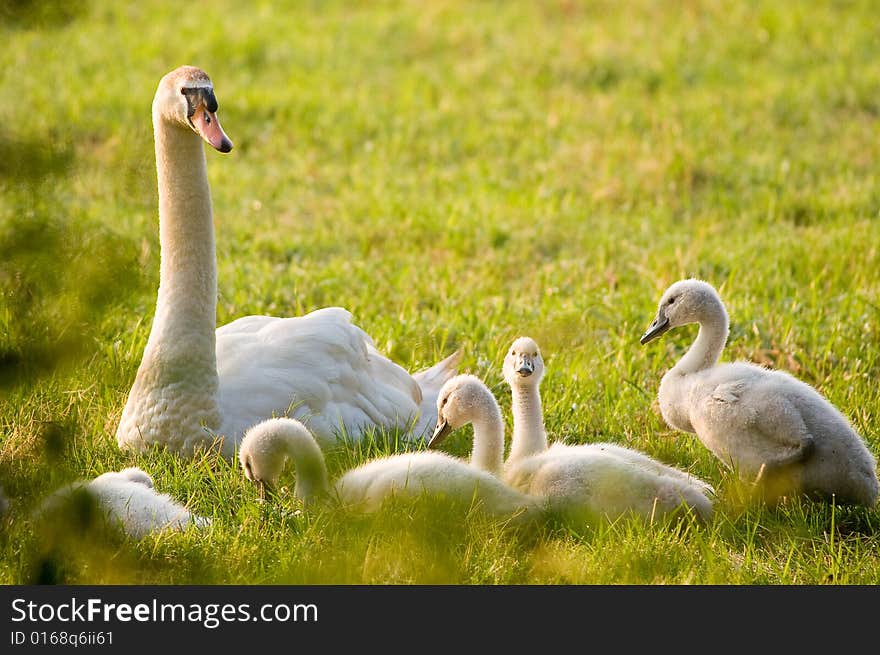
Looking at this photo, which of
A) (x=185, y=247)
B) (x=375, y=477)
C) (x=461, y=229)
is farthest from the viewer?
(x=461, y=229)

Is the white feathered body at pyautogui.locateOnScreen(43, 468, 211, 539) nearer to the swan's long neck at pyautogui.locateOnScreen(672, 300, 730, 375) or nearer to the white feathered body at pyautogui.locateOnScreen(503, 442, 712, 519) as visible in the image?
the white feathered body at pyautogui.locateOnScreen(503, 442, 712, 519)

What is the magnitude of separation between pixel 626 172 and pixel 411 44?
4173 millimetres

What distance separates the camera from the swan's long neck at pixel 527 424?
4.84 metres

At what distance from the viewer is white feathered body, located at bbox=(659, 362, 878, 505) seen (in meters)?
4.61

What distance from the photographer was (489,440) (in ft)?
15.5

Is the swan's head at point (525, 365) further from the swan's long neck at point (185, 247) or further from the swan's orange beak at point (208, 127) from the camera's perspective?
the swan's orange beak at point (208, 127)

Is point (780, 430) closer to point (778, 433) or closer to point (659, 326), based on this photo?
point (778, 433)

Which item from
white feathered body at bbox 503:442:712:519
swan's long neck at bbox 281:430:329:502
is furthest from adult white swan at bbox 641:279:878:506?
swan's long neck at bbox 281:430:329:502

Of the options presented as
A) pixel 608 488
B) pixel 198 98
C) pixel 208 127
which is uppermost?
pixel 198 98

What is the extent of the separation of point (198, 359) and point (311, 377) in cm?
50

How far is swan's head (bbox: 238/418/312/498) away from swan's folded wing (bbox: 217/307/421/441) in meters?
0.50

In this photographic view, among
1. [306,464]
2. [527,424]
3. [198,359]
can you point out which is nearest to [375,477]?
[306,464]

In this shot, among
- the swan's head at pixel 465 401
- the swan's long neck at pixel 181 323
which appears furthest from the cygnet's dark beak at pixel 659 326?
the swan's long neck at pixel 181 323
